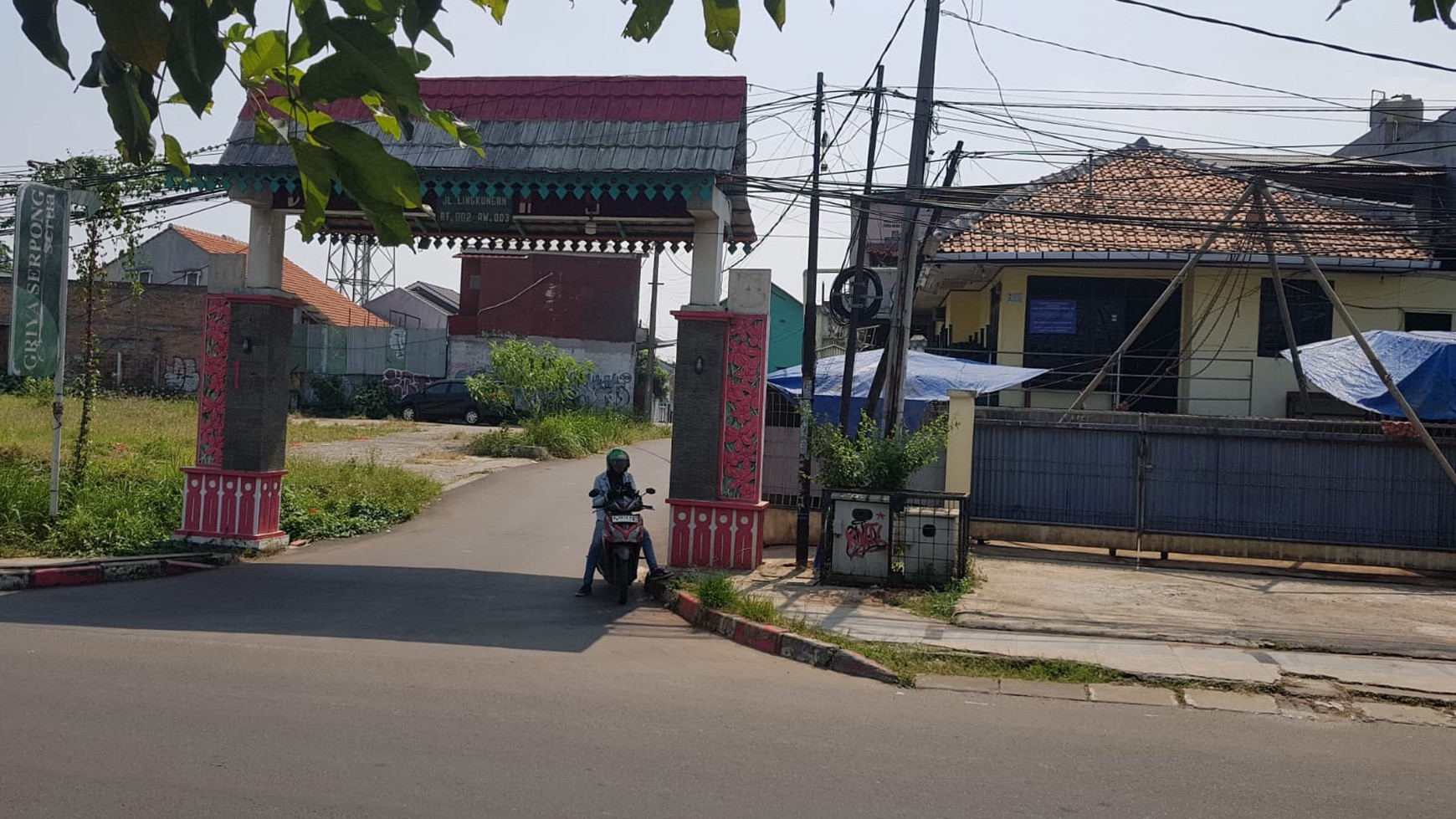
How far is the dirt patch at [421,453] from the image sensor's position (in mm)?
21797

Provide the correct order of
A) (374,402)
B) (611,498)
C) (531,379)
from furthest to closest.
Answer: (374,402)
(531,379)
(611,498)

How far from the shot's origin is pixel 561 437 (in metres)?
26.7

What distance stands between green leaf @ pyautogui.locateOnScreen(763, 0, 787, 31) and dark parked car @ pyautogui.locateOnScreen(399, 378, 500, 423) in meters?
34.7

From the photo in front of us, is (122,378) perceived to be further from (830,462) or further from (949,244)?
(830,462)

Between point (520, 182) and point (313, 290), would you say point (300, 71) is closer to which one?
point (520, 182)

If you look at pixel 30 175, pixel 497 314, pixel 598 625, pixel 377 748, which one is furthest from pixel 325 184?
pixel 497 314

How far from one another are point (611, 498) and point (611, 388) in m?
29.5

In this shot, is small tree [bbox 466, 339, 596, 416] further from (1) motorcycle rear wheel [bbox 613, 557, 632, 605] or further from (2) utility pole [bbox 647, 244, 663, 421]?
(1) motorcycle rear wheel [bbox 613, 557, 632, 605]

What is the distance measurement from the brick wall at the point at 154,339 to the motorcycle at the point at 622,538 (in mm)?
33680

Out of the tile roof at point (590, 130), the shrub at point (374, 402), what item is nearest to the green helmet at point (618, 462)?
the tile roof at point (590, 130)

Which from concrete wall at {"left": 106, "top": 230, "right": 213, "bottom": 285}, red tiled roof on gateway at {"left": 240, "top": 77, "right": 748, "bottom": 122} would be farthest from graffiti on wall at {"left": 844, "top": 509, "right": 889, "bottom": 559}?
concrete wall at {"left": 106, "top": 230, "right": 213, "bottom": 285}

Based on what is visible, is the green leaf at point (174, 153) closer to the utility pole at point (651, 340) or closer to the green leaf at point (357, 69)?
the green leaf at point (357, 69)

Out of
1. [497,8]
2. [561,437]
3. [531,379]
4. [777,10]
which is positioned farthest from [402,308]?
[777,10]

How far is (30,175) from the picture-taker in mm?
14602
